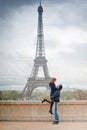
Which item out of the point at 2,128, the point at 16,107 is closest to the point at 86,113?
the point at 16,107

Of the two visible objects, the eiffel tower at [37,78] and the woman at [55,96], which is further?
the eiffel tower at [37,78]

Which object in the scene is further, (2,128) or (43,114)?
(43,114)

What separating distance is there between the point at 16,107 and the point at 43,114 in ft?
3.36

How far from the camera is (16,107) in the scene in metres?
13.4

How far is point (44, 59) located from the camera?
68.8 meters

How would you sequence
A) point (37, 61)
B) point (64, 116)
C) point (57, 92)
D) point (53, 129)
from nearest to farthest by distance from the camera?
point (53, 129) → point (57, 92) → point (64, 116) → point (37, 61)

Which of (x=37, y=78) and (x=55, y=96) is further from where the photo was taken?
(x=37, y=78)

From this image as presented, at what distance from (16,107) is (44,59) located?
55.4 metres

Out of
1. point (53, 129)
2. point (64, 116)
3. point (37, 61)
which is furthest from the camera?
point (37, 61)

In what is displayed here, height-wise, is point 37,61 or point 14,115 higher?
point 37,61

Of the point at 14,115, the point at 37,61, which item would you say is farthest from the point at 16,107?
the point at 37,61

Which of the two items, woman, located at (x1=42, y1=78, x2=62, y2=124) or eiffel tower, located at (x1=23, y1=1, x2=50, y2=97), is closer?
woman, located at (x1=42, y1=78, x2=62, y2=124)

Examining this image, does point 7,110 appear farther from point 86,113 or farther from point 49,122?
point 86,113

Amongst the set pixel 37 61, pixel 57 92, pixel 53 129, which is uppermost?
pixel 37 61
